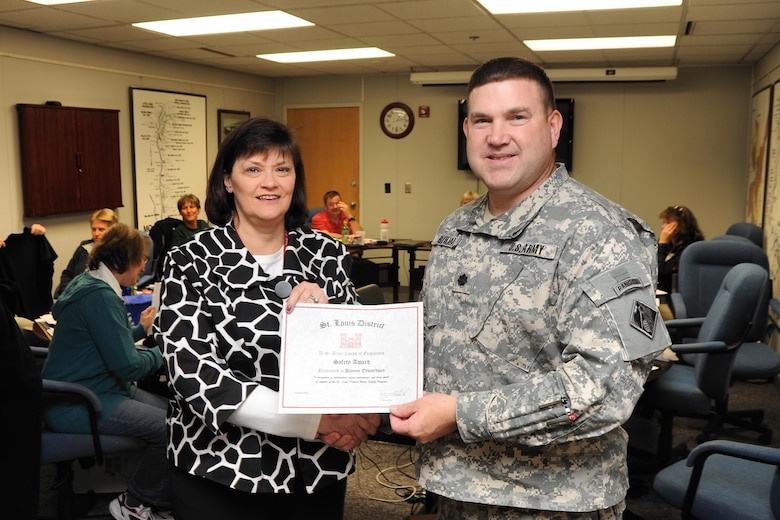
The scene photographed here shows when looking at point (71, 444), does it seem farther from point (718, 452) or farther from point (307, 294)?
point (718, 452)

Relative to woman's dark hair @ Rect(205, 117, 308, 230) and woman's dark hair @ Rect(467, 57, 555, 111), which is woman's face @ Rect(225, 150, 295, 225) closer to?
woman's dark hair @ Rect(205, 117, 308, 230)

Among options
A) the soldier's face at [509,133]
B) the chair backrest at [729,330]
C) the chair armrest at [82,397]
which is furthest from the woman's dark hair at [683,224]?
the soldier's face at [509,133]

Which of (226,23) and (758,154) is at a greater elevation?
(226,23)

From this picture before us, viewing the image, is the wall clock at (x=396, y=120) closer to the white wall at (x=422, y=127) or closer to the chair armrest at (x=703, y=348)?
the white wall at (x=422, y=127)

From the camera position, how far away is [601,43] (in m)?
6.96

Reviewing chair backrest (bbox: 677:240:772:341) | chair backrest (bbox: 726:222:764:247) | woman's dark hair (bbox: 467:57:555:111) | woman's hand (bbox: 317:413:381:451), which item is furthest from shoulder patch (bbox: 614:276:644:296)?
chair backrest (bbox: 726:222:764:247)

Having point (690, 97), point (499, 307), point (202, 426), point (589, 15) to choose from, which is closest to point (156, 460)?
point (202, 426)

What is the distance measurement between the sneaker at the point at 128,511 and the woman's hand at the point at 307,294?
1.76 m

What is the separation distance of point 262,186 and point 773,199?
5707 millimetres

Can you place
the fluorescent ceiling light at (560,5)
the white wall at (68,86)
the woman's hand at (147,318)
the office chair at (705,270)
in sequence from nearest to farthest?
the woman's hand at (147,318)
the office chair at (705,270)
the fluorescent ceiling light at (560,5)
the white wall at (68,86)

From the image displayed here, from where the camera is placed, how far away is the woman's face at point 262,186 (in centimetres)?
173

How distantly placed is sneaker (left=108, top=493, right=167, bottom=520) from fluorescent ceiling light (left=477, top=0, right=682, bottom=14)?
393 centimetres

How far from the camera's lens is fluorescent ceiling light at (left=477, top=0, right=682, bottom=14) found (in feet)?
16.6

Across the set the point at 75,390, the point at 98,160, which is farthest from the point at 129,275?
the point at 98,160
